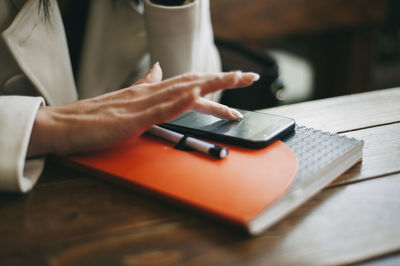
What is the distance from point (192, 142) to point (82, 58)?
496 millimetres

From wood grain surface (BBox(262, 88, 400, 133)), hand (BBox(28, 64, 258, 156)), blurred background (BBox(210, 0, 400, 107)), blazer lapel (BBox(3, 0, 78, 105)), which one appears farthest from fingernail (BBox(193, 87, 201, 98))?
blurred background (BBox(210, 0, 400, 107))

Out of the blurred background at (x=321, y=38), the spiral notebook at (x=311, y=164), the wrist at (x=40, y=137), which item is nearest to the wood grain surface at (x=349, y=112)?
the spiral notebook at (x=311, y=164)

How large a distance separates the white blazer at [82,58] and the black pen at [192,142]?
161 millimetres

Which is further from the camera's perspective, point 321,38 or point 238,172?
point 321,38

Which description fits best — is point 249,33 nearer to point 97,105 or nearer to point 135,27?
point 135,27

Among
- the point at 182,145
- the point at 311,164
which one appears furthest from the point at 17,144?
the point at 311,164

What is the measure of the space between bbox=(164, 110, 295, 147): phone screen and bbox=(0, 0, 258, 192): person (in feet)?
0.06

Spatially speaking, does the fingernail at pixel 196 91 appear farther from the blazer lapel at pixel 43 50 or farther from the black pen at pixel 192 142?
the blazer lapel at pixel 43 50

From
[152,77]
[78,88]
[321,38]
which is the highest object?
[152,77]

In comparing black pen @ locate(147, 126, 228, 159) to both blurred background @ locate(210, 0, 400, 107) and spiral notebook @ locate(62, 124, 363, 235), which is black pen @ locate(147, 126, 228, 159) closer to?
spiral notebook @ locate(62, 124, 363, 235)

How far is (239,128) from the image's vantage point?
0.53m

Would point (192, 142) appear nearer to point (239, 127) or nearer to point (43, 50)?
point (239, 127)

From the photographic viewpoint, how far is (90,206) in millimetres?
441

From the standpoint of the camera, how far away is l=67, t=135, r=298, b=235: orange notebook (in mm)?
393
